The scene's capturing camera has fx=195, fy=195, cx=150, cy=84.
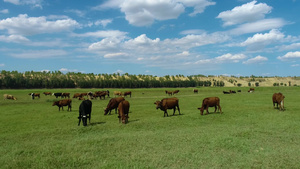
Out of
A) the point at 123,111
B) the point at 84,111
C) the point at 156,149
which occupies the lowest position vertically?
the point at 156,149

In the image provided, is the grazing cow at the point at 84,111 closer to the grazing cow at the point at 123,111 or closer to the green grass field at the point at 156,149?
the green grass field at the point at 156,149

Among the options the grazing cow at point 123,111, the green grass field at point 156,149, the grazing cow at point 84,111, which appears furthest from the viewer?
the grazing cow at point 123,111

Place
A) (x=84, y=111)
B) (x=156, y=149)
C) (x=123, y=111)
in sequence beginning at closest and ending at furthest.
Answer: (x=156, y=149)
(x=84, y=111)
(x=123, y=111)

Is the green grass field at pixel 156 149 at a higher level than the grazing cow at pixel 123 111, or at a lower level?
lower

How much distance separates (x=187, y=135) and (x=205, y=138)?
1.24 meters

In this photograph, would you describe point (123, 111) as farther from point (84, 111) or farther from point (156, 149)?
point (156, 149)

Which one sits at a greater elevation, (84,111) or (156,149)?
(84,111)

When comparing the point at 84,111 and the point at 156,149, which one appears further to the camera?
the point at 84,111

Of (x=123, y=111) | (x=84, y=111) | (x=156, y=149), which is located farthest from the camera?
(x=123, y=111)

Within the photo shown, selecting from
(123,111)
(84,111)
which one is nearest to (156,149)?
(123,111)

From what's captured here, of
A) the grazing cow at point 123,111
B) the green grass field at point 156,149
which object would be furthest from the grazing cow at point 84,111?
the grazing cow at point 123,111

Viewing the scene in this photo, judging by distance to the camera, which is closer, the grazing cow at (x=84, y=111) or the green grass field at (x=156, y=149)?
the green grass field at (x=156, y=149)

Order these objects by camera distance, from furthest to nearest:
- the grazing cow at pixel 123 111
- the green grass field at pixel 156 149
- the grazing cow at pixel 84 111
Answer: the grazing cow at pixel 123 111 < the grazing cow at pixel 84 111 < the green grass field at pixel 156 149

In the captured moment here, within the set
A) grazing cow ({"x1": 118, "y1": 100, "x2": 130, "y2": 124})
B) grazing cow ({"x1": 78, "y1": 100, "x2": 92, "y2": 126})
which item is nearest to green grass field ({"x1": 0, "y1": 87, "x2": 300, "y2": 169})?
grazing cow ({"x1": 78, "y1": 100, "x2": 92, "y2": 126})
